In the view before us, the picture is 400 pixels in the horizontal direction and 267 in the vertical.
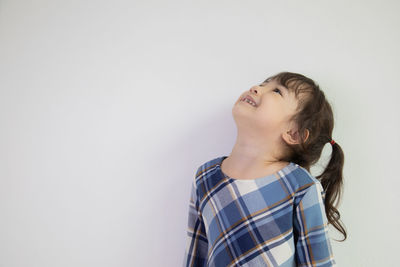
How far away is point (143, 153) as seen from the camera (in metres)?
0.91

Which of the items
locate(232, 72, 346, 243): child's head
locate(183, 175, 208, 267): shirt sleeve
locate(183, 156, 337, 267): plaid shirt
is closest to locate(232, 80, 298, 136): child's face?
locate(232, 72, 346, 243): child's head

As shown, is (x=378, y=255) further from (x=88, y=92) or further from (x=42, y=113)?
(x=42, y=113)

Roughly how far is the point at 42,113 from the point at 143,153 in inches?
16.3

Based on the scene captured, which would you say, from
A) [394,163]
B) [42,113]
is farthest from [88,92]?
[394,163]

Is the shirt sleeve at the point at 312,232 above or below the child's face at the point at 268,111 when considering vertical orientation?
below

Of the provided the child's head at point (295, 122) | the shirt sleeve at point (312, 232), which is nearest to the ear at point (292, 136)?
the child's head at point (295, 122)

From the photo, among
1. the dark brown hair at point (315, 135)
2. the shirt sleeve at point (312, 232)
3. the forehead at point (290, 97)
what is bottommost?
the shirt sleeve at point (312, 232)

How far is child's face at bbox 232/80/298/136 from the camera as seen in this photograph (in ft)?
2.30

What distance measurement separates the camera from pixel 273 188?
0.69 metres

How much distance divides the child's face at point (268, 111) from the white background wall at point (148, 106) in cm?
16

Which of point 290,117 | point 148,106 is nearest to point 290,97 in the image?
point 290,117

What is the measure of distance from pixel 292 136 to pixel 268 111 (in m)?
0.11

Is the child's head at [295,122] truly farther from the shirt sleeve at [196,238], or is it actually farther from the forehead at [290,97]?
the shirt sleeve at [196,238]

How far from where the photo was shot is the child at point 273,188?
664mm
